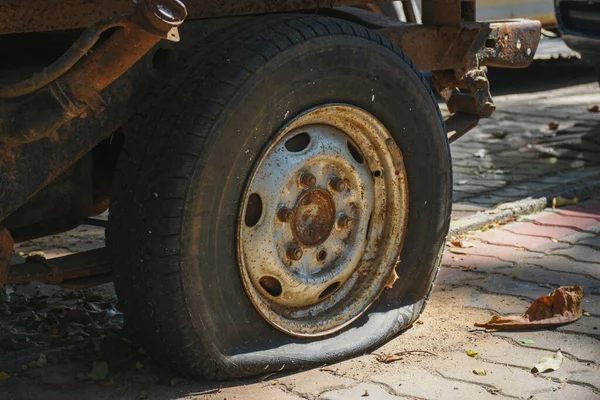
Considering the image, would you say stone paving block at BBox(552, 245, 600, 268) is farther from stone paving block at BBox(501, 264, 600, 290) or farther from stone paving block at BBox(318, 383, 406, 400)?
stone paving block at BBox(318, 383, 406, 400)

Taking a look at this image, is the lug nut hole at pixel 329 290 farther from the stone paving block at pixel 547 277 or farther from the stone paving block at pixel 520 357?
the stone paving block at pixel 547 277

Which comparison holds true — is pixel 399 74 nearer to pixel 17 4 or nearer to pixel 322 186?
pixel 322 186

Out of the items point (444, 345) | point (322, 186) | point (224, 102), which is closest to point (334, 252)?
point (322, 186)

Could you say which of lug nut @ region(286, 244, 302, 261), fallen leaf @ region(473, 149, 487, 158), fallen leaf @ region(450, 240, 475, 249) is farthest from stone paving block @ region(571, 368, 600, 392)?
fallen leaf @ region(473, 149, 487, 158)

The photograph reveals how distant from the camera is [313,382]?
2.98 meters

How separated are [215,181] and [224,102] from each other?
21 centimetres

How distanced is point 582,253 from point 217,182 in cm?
210

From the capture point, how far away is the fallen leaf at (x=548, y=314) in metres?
3.40

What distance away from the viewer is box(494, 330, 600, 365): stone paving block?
315cm

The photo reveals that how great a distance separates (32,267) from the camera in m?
2.78

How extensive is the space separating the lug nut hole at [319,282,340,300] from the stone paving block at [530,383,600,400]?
72 centimetres

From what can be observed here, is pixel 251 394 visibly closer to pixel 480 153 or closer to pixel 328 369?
pixel 328 369

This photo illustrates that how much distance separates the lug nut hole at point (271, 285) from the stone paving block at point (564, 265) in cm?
146

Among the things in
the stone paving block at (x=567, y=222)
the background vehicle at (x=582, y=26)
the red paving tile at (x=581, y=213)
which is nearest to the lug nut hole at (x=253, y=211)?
the stone paving block at (x=567, y=222)
